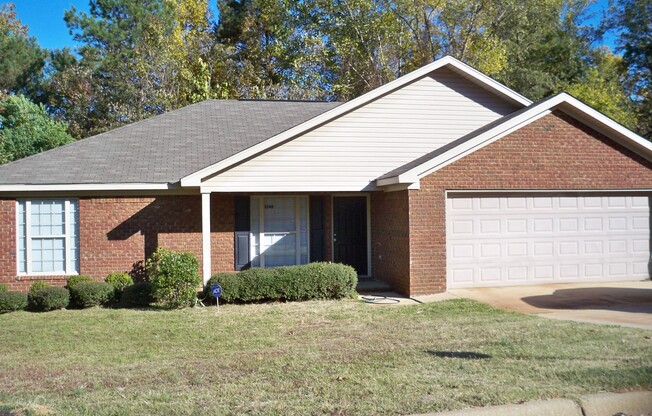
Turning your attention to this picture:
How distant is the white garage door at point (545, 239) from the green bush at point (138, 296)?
6647mm

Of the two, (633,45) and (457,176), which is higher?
(633,45)

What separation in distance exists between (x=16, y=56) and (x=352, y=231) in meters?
25.0

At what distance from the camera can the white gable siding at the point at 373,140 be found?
14289mm

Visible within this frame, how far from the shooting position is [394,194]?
14.3 m

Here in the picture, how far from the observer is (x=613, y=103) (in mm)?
31938

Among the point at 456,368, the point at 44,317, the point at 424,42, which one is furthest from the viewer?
the point at 424,42

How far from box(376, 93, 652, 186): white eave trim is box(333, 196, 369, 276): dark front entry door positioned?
211cm

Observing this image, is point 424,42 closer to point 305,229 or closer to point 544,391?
point 305,229

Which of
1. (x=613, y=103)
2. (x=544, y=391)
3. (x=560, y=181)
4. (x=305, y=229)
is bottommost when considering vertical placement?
(x=544, y=391)

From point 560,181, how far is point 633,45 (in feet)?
80.4

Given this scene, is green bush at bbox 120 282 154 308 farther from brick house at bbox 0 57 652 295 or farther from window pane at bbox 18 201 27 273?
window pane at bbox 18 201 27 273

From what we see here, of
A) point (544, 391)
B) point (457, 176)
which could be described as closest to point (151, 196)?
point (457, 176)

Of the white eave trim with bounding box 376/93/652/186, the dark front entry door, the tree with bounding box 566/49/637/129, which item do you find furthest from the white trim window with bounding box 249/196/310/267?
the tree with bounding box 566/49/637/129

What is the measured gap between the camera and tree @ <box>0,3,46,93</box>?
1264 inches
